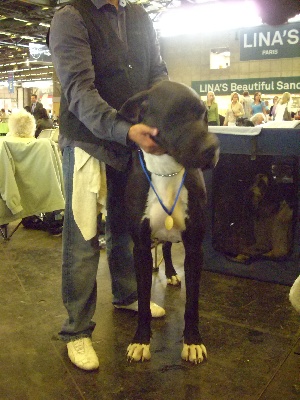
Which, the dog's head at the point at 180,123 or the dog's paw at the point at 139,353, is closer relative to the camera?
the dog's head at the point at 180,123

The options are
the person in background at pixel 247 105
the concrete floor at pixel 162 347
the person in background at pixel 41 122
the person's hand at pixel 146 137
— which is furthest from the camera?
the person in background at pixel 247 105

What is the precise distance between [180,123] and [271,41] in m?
1.92

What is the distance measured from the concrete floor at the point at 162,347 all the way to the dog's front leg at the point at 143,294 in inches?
2.0

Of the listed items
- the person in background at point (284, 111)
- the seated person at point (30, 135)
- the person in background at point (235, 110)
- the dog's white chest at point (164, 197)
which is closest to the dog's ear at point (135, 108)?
the dog's white chest at point (164, 197)

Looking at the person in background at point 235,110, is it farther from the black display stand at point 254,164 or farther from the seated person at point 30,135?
the black display stand at point 254,164

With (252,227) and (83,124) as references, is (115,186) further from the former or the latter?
(252,227)

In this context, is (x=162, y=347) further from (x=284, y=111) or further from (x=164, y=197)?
(x=284, y=111)

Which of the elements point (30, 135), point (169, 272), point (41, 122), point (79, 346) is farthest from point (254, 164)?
point (41, 122)

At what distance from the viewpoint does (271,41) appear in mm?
2963

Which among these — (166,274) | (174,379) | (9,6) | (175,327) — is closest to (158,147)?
(174,379)

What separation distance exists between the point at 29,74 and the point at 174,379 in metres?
25.2

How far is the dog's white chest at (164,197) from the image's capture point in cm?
166

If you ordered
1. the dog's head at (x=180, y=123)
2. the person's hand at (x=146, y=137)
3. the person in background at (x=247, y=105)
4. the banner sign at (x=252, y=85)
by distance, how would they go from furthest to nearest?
the person in background at (x=247, y=105) < the banner sign at (x=252, y=85) < the person's hand at (x=146, y=137) < the dog's head at (x=180, y=123)

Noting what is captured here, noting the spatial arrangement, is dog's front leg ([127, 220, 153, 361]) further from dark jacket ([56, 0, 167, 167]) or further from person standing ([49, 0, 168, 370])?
dark jacket ([56, 0, 167, 167])
